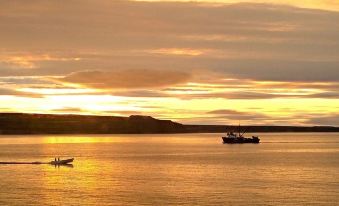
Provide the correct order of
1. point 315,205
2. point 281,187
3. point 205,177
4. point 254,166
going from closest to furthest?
1. point 315,205
2. point 281,187
3. point 205,177
4. point 254,166

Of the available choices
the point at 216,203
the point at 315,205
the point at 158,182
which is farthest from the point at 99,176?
the point at 315,205

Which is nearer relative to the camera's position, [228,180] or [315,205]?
[315,205]

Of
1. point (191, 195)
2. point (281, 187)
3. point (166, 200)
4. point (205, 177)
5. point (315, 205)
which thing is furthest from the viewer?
point (205, 177)

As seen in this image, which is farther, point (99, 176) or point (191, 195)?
point (99, 176)

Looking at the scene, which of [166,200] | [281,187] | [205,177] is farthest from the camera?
[205,177]

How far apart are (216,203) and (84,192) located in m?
19.4

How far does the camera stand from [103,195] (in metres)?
74.7

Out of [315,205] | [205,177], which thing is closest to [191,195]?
[315,205]

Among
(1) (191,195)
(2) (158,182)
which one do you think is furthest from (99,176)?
(1) (191,195)

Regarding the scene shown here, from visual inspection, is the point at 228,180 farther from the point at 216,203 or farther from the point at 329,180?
the point at 216,203

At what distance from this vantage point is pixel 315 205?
65062 millimetres

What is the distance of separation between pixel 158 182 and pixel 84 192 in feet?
50.9

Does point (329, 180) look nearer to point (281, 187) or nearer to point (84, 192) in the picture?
point (281, 187)

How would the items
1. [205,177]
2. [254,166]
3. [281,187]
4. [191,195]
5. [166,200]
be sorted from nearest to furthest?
[166,200], [191,195], [281,187], [205,177], [254,166]
